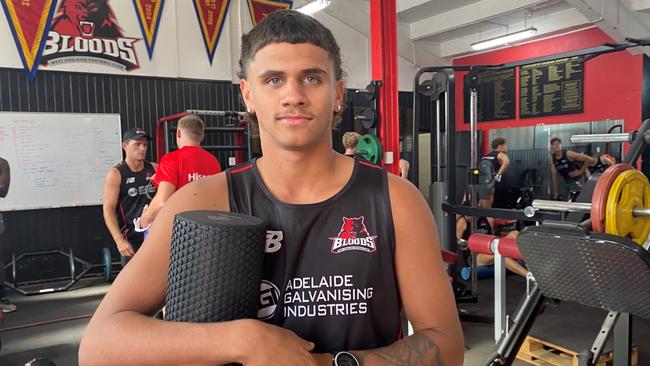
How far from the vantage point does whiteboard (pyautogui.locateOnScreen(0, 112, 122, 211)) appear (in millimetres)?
5484

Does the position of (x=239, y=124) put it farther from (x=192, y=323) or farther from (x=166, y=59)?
(x=192, y=323)

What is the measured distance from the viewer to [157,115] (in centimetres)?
634

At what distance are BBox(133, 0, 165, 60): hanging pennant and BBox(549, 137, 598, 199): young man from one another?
5417 millimetres

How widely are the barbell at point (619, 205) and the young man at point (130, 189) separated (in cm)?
309

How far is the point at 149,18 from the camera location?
6.24 metres

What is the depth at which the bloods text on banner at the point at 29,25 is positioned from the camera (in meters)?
5.48

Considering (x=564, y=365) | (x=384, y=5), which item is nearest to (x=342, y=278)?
(x=564, y=365)

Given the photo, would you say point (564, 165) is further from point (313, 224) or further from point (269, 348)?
point (269, 348)

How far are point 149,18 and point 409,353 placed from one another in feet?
20.6

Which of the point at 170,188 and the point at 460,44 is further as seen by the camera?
the point at 460,44

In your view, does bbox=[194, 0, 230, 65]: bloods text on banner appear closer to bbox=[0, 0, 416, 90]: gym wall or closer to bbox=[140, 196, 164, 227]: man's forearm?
bbox=[0, 0, 416, 90]: gym wall

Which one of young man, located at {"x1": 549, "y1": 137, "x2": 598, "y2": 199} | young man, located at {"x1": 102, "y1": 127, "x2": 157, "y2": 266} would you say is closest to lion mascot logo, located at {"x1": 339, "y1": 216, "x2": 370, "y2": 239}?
young man, located at {"x1": 102, "y1": 127, "x2": 157, "y2": 266}

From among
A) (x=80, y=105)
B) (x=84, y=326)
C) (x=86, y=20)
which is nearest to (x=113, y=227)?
(x=84, y=326)

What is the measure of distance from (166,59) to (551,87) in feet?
17.9
